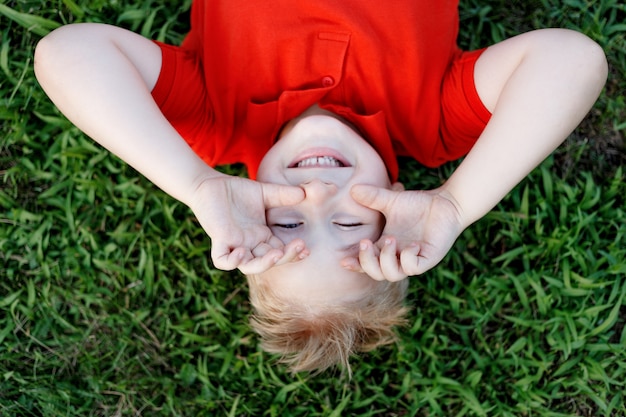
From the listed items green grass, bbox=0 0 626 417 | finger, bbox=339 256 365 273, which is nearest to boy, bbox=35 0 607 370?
finger, bbox=339 256 365 273

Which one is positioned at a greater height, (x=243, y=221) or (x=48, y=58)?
(x=48, y=58)

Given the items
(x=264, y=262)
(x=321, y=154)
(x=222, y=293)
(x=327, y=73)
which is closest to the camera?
(x=264, y=262)

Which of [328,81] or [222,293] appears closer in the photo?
[328,81]

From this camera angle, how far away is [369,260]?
1.94 m

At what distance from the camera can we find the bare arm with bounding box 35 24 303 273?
6.70 ft

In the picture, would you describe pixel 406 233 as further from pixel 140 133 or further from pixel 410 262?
pixel 140 133

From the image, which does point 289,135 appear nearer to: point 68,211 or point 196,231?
point 196,231

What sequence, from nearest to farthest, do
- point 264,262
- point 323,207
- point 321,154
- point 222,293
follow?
point 264,262, point 323,207, point 321,154, point 222,293

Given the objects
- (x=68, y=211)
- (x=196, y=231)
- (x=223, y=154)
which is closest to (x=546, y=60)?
(x=223, y=154)

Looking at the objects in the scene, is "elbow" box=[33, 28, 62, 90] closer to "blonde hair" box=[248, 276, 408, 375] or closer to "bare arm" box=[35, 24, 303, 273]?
"bare arm" box=[35, 24, 303, 273]

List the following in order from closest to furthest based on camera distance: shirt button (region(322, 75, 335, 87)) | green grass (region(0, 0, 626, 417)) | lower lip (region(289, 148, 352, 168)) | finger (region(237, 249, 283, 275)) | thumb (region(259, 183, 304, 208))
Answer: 1. finger (region(237, 249, 283, 275))
2. thumb (region(259, 183, 304, 208))
3. lower lip (region(289, 148, 352, 168))
4. shirt button (region(322, 75, 335, 87))
5. green grass (region(0, 0, 626, 417))

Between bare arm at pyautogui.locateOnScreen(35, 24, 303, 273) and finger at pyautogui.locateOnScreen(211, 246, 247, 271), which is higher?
bare arm at pyautogui.locateOnScreen(35, 24, 303, 273)

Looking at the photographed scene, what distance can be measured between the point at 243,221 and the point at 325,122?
447 mm

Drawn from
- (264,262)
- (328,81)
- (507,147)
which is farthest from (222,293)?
(507,147)
